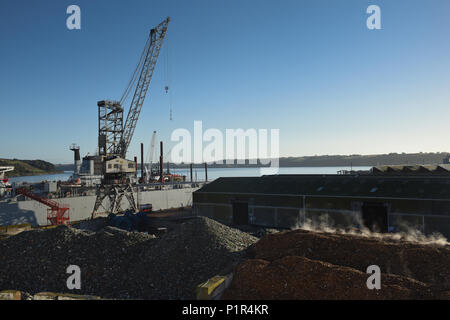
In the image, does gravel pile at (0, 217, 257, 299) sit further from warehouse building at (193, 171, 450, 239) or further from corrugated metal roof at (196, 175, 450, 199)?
corrugated metal roof at (196, 175, 450, 199)

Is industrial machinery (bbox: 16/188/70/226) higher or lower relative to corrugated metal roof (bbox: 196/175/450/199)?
lower

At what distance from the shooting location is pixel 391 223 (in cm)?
2592

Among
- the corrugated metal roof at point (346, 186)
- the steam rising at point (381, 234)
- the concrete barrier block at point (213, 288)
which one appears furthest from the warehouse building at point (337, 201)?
the concrete barrier block at point (213, 288)

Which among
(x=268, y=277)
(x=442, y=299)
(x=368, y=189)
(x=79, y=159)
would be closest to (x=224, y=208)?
(x=368, y=189)

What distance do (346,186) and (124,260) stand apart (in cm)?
2226

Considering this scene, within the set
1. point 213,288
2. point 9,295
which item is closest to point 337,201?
point 213,288

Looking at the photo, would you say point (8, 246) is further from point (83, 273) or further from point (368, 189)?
point (368, 189)

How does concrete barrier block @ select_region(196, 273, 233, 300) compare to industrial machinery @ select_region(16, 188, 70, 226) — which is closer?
concrete barrier block @ select_region(196, 273, 233, 300)

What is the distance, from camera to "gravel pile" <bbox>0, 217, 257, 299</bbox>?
15.3m

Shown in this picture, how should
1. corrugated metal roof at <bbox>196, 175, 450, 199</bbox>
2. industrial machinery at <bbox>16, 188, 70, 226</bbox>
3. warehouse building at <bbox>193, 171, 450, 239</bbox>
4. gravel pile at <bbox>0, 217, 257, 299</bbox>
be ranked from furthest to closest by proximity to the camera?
industrial machinery at <bbox>16, 188, 70, 226</bbox> < corrugated metal roof at <bbox>196, 175, 450, 199</bbox> < warehouse building at <bbox>193, 171, 450, 239</bbox> < gravel pile at <bbox>0, 217, 257, 299</bbox>

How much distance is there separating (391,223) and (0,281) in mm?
28328

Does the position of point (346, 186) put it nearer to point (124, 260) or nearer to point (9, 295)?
point (124, 260)

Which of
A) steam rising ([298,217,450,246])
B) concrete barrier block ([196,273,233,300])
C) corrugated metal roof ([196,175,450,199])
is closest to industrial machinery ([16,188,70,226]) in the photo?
corrugated metal roof ([196,175,450,199])

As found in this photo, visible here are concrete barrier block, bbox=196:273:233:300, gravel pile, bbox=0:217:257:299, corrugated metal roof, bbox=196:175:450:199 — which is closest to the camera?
concrete barrier block, bbox=196:273:233:300
